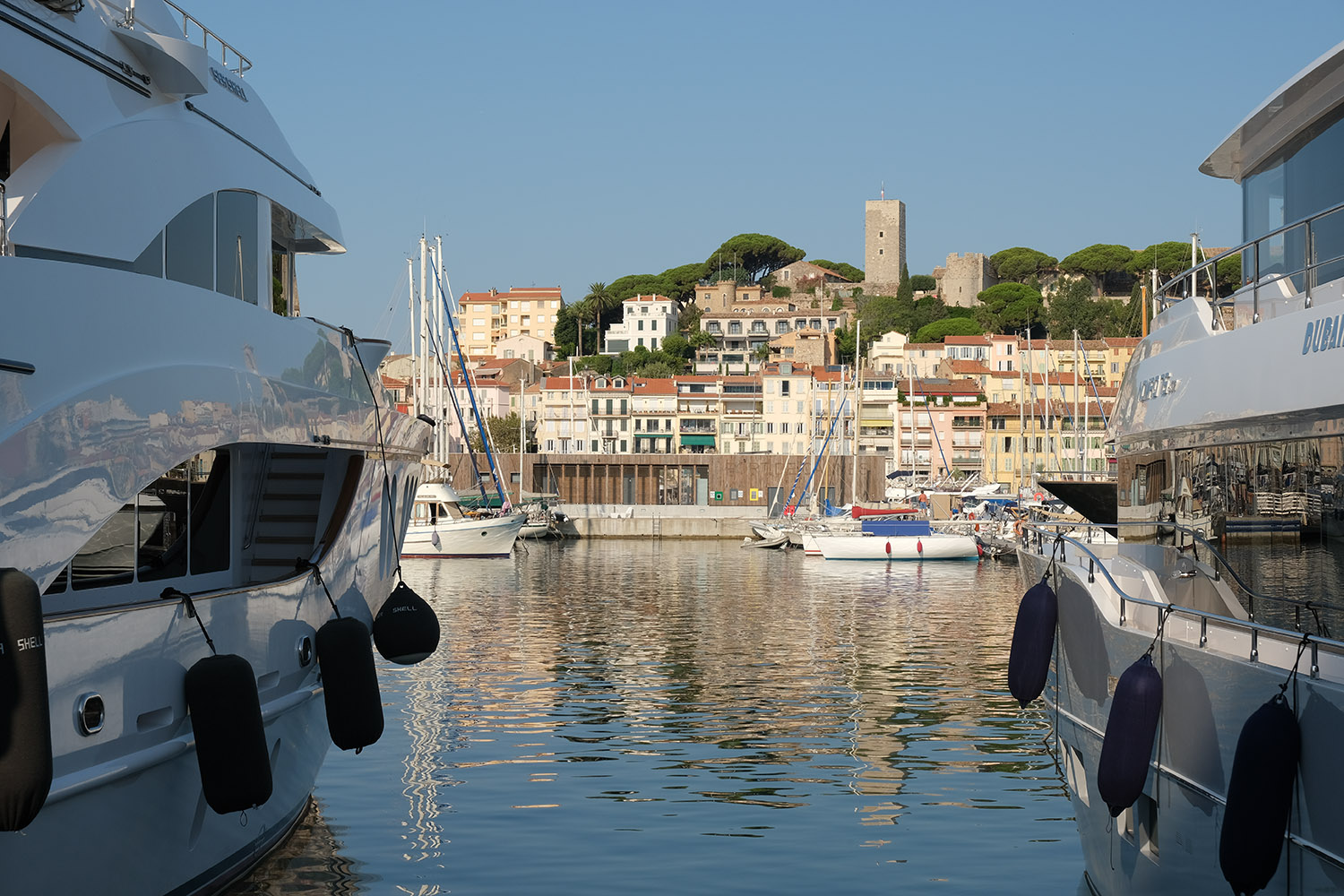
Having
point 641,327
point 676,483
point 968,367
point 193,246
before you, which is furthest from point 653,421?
point 193,246

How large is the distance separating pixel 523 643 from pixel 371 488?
44.8 ft

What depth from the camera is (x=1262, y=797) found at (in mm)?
5633

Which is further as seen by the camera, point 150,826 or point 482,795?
point 482,795

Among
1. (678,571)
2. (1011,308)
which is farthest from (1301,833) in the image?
(1011,308)

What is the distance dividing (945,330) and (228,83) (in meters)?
140

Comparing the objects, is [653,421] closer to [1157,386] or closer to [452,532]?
[452,532]

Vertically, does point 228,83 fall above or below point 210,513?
above

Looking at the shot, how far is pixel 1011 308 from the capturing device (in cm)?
15812

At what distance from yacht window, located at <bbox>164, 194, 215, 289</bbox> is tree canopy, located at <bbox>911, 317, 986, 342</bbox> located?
448 ft

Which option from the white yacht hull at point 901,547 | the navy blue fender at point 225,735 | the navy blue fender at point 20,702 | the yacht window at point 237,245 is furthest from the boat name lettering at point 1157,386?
the white yacht hull at point 901,547

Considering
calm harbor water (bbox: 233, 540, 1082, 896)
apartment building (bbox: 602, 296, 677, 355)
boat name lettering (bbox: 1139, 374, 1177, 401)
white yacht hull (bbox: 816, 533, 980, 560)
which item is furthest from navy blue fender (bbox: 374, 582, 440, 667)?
apartment building (bbox: 602, 296, 677, 355)

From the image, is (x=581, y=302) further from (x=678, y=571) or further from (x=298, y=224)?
(x=298, y=224)

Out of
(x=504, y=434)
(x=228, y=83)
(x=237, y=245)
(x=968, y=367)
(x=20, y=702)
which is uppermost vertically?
(x=968, y=367)

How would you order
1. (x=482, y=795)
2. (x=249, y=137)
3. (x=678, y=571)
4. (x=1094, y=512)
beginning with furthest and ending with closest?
1. (x=678, y=571)
2. (x=1094, y=512)
3. (x=482, y=795)
4. (x=249, y=137)
